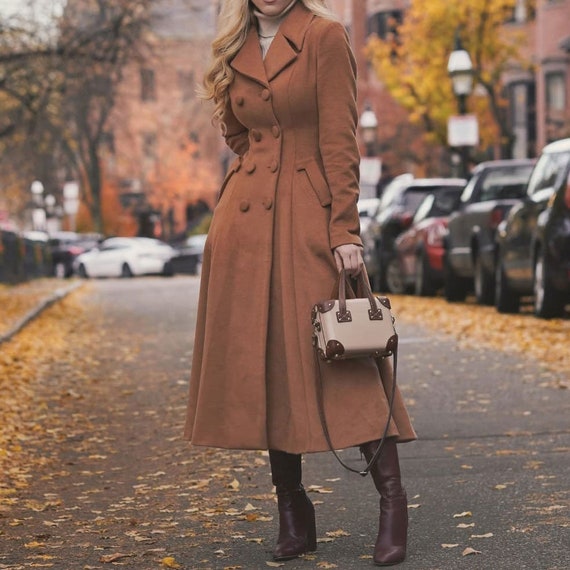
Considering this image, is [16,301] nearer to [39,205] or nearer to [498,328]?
[498,328]

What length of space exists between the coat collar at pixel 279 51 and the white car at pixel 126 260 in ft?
162

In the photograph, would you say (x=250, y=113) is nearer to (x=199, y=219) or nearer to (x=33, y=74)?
(x=33, y=74)

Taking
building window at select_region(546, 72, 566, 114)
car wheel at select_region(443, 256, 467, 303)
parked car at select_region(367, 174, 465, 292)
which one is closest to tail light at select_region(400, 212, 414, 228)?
parked car at select_region(367, 174, 465, 292)

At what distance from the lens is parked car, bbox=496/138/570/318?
53.3ft

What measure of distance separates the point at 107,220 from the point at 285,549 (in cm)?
7614

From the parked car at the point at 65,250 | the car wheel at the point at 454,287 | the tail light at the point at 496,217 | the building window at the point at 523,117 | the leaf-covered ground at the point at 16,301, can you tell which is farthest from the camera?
the parked car at the point at 65,250

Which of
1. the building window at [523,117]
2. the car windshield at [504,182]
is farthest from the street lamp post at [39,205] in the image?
the car windshield at [504,182]

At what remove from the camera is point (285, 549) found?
19.6 ft

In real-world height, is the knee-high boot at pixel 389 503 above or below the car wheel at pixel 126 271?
below

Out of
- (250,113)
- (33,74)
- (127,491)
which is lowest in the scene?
(127,491)

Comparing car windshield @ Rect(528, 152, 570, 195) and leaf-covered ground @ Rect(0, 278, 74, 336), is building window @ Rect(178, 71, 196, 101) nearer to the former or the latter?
leaf-covered ground @ Rect(0, 278, 74, 336)

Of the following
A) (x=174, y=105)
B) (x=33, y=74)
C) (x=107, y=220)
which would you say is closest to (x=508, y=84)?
(x=33, y=74)

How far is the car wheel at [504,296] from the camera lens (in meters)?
19.0

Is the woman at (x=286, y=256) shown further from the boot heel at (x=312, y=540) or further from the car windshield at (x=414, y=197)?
the car windshield at (x=414, y=197)
